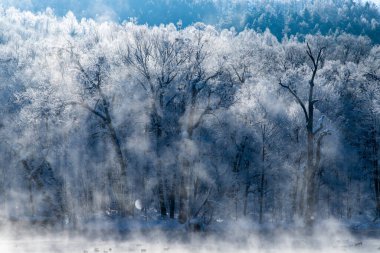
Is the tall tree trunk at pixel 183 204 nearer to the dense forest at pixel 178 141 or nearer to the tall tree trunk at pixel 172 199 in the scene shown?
the dense forest at pixel 178 141

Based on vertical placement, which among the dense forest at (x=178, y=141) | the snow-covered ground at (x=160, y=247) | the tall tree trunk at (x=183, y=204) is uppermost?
the dense forest at (x=178, y=141)

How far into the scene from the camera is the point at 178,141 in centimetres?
2800

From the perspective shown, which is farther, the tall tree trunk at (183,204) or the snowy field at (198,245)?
the tall tree trunk at (183,204)

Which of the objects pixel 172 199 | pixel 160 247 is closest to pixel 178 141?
pixel 172 199

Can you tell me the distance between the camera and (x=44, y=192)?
111ft

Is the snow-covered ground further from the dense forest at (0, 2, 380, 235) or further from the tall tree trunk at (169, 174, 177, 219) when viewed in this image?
the tall tree trunk at (169, 174, 177, 219)

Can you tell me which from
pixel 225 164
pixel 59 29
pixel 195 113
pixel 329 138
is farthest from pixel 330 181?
pixel 59 29

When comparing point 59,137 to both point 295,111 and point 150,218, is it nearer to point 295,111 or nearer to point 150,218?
point 150,218

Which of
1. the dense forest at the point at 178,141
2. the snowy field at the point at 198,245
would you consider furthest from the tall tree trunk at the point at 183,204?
the snowy field at the point at 198,245

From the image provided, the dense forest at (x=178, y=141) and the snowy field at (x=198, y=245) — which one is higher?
the dense forest at (x=178, y=141)

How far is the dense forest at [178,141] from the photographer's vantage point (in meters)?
28.3

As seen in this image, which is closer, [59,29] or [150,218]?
[150,218]

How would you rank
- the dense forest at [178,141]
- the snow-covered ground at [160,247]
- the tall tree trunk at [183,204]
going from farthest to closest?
the dense forest at [178,141] < the tall tree trunk at [183,204] < the snow-covered ground at [160,247]

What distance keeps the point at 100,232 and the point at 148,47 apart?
11582 millimetres
